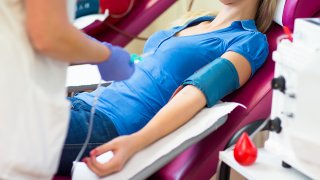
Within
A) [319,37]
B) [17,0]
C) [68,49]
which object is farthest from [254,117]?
[17,0]

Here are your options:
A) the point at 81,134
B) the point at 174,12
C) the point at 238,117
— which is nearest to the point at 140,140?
the point at 81,134

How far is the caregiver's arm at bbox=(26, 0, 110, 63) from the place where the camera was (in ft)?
3.01

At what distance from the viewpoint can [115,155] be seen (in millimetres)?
1275

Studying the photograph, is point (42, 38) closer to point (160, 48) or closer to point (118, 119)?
point (118, 119)

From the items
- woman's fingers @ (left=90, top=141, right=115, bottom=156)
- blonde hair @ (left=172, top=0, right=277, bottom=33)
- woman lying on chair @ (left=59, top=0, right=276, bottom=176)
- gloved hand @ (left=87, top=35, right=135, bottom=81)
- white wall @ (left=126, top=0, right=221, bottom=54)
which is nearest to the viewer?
gloved hand @ (left=87, top=35, right=135, bottom=81)

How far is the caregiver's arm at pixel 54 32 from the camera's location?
917 millimetres

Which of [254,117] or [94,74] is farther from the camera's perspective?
[94,74]

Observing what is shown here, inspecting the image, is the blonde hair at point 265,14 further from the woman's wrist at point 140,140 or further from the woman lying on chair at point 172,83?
the woman's wrist at point 140,140

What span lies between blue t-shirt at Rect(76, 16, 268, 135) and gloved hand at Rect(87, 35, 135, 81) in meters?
0.32

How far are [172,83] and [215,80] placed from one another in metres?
0.24

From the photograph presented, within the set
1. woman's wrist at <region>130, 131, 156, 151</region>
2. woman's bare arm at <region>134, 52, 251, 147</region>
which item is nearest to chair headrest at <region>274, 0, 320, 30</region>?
woman's bare arm at <region>134, 52, 251, 147</region>

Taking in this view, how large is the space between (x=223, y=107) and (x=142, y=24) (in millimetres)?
1243

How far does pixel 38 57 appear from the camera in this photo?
1006mm

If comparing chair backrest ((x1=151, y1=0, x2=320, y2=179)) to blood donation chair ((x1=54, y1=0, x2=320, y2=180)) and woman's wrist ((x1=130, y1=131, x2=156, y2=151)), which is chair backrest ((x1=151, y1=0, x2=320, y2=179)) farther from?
woman's wrist ((x1=130, y1=131, x2=156, y2=151))
